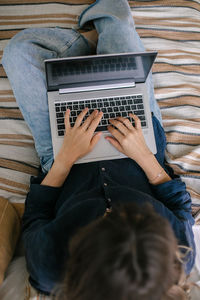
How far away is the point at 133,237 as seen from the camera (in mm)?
449

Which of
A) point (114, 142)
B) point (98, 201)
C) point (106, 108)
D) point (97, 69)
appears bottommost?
point (98, 201)

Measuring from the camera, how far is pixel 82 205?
68 cm

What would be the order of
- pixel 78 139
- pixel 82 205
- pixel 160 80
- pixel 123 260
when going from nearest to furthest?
pixel 123 260, pixel 82 205, pixel 78 139, pixel 160 80

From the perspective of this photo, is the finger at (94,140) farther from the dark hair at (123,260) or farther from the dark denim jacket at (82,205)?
the dark hair at (123,260)

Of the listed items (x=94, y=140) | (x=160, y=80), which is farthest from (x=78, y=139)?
(x=160, y=80)

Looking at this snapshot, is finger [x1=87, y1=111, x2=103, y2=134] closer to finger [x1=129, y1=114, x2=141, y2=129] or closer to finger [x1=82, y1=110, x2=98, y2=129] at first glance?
finger [x1=82, y1=110, x2=98, y2=129]

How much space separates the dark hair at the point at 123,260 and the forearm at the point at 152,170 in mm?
301

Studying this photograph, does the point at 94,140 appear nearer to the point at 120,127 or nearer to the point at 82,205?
the point at 120,127

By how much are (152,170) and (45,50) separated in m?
0.55

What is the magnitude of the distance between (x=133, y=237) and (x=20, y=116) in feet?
2.30

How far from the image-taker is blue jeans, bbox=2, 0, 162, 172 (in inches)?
32.7

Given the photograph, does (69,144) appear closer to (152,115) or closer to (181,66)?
(152,115)

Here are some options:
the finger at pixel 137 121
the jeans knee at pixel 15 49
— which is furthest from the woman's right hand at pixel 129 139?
the jeans knee at pixel 15 49

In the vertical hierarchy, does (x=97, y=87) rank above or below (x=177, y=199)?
above
